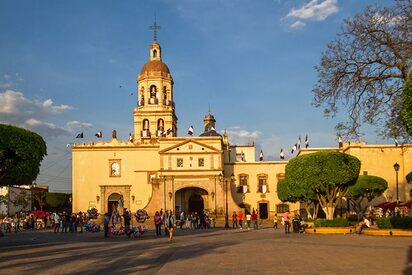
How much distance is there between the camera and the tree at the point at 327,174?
33.8m

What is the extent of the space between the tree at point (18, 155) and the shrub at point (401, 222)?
58.0ft

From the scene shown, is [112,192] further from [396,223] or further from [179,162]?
[396,223]

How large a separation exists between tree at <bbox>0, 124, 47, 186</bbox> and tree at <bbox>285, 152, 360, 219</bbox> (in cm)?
1716

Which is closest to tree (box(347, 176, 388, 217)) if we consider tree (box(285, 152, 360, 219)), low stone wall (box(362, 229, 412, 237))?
tree (box(285, 152, 360, 219))

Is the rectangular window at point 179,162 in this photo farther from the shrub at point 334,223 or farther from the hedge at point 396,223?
the hedge at point 396,223

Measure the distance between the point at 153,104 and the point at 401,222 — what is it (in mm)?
49367

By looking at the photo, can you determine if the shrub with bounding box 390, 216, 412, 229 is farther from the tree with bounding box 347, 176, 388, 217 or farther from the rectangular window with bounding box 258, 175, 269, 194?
the rectangular window with bounding box 258, 175, 269, 194

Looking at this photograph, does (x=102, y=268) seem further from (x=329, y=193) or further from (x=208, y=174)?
(x=208, y=174)

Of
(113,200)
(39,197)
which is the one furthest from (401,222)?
(39,197)

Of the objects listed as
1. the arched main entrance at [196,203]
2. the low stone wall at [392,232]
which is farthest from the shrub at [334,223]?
the arched main entrance at [196,203]

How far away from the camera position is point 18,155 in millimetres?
24141

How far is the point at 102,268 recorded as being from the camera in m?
14.8

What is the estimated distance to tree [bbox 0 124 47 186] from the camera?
2369 cm

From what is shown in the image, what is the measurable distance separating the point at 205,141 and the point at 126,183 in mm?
11056
